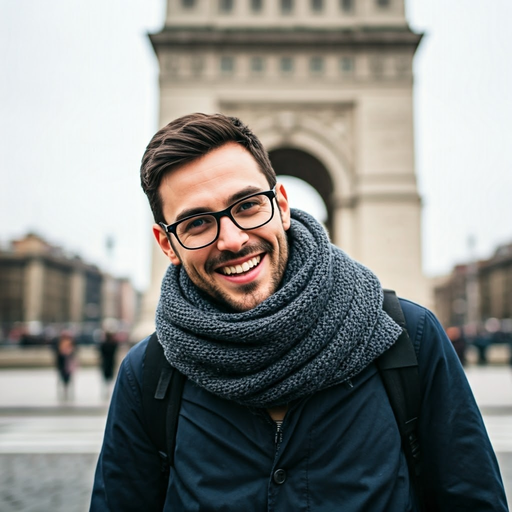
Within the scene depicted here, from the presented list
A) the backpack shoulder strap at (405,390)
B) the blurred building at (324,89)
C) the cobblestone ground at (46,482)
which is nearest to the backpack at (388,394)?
the backpack shoulder strap at (405,390)

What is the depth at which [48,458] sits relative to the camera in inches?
290

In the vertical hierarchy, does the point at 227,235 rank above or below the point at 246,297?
above

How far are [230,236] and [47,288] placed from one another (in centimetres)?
8329

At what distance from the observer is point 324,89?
21891 mm

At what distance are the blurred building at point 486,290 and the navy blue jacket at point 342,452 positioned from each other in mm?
65939

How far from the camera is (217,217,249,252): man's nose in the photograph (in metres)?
1.71

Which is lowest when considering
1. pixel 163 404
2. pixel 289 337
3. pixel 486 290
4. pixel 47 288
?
pixel 163 404

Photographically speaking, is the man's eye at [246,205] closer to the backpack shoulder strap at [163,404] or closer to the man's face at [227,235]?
the man's face at [227,235]

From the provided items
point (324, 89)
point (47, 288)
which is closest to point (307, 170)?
A: point (324, 89)

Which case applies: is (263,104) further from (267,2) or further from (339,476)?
(339,476)

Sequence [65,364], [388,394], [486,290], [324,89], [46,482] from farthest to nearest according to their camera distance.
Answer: [486,290]
[324,89]
[65,364]
[46,482]
[388,394]

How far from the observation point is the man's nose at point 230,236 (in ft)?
5.62

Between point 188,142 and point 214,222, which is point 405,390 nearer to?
point 214,222

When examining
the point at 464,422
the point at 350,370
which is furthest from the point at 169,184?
the point at 464,422
